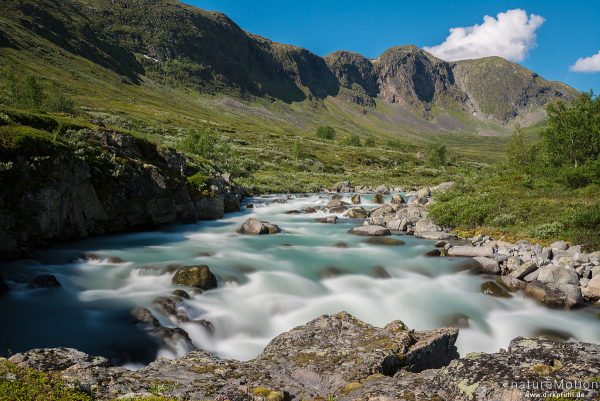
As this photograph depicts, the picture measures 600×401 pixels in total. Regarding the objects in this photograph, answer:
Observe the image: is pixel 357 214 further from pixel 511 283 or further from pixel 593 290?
pixel 593 290

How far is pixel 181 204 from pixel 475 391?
91.5 feet

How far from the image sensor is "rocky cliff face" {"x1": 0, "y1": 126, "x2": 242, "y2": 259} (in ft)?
59.1

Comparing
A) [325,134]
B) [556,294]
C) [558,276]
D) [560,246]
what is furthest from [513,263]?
[325,134]

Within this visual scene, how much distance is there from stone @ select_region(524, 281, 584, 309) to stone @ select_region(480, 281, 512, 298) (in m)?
0.80

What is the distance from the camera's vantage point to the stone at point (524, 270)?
56.7 ft

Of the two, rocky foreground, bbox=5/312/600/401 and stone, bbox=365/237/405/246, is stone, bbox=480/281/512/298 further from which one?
rocky foreground, bbox=5/312/600/401

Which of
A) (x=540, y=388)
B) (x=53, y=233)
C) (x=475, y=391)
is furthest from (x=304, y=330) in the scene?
(x=53, y=233)

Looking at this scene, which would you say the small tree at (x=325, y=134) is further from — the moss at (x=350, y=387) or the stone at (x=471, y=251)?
the moss at (x=350, y=387)

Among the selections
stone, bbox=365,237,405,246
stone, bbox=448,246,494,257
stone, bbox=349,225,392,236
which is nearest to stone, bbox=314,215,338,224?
stone, bbox=349,225,392,236

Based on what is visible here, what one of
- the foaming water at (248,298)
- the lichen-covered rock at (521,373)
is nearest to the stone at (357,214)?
the foaming water at (248,298)

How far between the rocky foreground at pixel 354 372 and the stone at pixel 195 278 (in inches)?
275

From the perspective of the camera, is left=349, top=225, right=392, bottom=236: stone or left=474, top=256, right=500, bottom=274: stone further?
left=349, top=225, right=392, bottom=236: stone

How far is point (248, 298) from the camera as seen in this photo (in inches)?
603

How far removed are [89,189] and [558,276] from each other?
2460 centimetres
